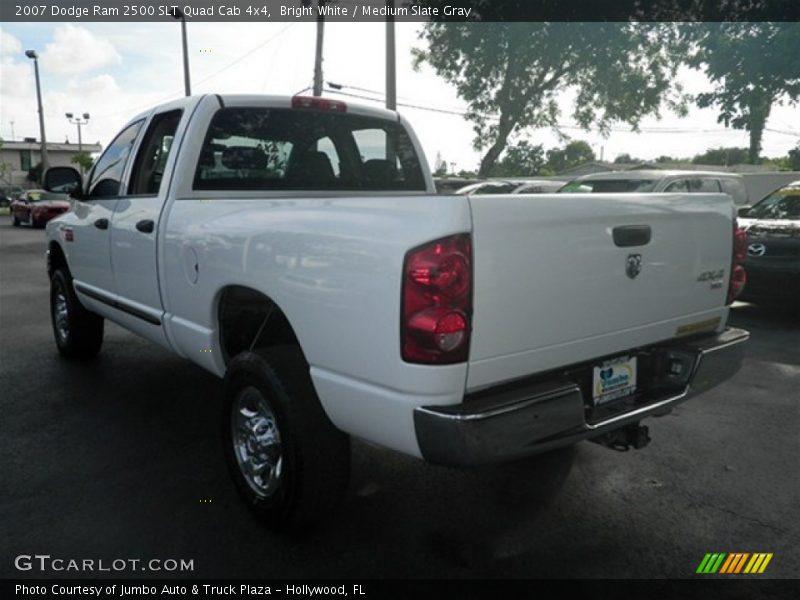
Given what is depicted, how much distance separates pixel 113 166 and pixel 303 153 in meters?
1.57

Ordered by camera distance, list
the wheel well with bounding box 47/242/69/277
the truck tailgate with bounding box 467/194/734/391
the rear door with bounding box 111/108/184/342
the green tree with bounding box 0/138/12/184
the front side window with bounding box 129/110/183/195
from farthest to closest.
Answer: the green tree with bounding box 0/138/12/184, the wheel well with bounding box 47/242/69/277, the front side window with bounding box 129/110/183/195, the rear door with bounding box 111/108/184/342, the truck tailgate with bounding box 467/194/734/391

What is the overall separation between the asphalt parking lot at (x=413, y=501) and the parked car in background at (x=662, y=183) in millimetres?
5714

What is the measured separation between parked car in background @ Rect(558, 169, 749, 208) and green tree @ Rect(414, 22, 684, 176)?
1299 cm

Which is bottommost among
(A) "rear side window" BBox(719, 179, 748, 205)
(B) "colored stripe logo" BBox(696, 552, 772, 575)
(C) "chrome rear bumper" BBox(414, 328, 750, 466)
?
(B) "colored stripe logo" BBox(696, 552, 772, 575)

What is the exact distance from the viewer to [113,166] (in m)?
4.57

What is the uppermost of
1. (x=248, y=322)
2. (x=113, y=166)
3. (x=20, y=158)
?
(x=20, y=158)

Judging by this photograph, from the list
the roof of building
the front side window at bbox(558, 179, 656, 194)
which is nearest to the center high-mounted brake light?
the front side window at bbox(558, 179, 656, 194)

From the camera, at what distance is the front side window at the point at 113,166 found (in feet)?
14.3

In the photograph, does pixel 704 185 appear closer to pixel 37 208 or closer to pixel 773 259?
pixel 773 259

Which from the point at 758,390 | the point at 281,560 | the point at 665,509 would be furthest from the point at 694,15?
the point at 281,560

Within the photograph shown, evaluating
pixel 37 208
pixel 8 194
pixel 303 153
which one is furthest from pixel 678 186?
pixel 8 194

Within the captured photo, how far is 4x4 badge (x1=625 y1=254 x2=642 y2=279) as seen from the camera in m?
2.56

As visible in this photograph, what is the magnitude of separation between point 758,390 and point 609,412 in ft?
9.83

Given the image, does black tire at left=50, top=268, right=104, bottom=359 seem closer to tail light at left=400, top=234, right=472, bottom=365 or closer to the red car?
tail light at left=400, top=234, right=472, bottom=365
